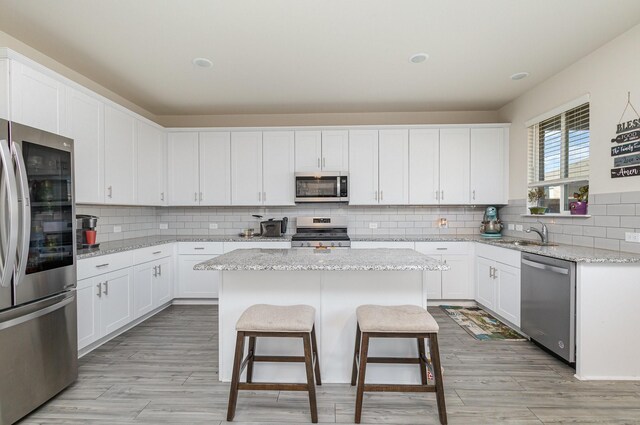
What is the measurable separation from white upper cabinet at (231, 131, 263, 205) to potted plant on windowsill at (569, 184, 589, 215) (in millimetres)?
3606

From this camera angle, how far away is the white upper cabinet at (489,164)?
4.14 metres

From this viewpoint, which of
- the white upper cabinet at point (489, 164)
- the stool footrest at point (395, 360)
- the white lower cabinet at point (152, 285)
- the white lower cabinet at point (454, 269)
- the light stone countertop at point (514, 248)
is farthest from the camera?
the white upper cabinet at point (489, 164)

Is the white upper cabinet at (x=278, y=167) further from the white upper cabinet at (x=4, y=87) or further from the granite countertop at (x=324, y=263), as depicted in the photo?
the white upper cabinet at (x=4, y=87)

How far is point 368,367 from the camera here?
2104mm

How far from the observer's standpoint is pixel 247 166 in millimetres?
4285

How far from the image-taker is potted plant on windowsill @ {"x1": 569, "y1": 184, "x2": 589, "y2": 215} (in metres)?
2.88

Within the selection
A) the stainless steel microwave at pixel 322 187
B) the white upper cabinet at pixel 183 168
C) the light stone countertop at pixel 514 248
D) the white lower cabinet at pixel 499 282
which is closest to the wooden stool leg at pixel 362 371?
the light stone countertop at pixel 514 248

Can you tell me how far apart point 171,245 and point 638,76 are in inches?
197

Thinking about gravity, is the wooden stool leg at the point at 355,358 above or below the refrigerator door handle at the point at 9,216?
below

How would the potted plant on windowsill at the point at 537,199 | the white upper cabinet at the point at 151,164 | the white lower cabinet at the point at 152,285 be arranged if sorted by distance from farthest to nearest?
1. the white upper cabinet at the point at 151,164
2. the potted plant on windowsill at the point at 537,199
3. the white lower cabinet at the point at 152,285

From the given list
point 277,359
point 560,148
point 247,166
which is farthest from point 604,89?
point 247,166

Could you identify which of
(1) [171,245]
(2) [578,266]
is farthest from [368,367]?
(1) [171,245]

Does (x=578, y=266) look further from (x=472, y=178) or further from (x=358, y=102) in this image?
(x=358, y=102)

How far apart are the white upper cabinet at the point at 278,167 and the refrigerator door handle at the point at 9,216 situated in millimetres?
2765
